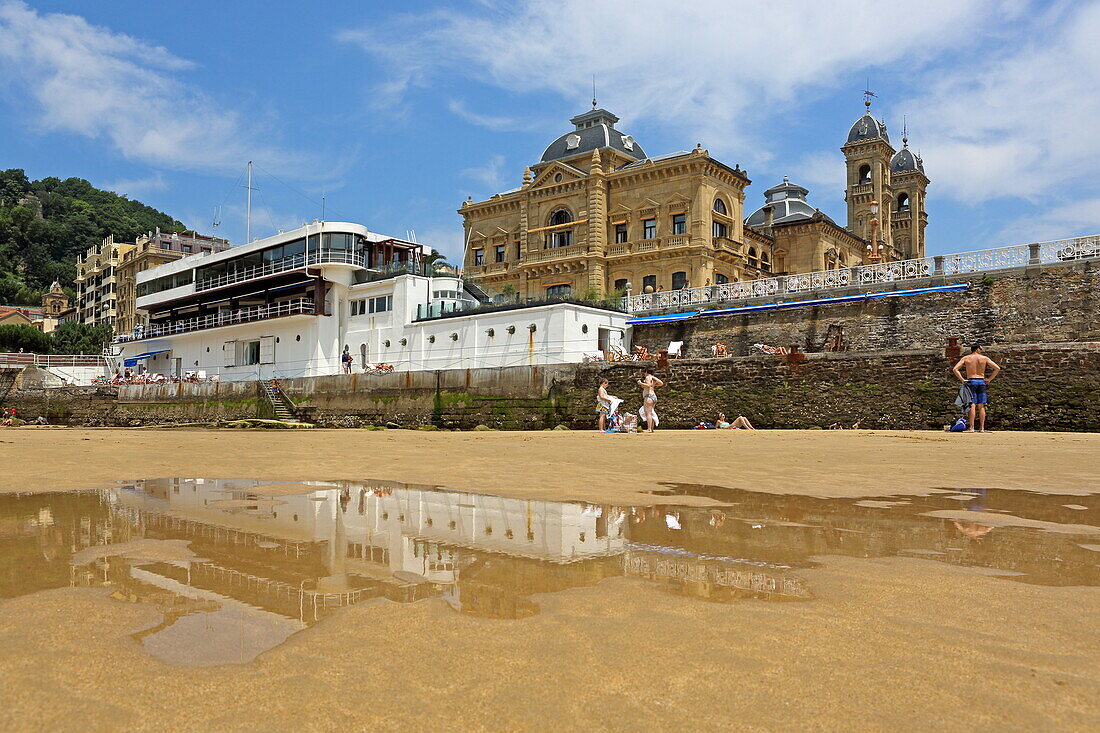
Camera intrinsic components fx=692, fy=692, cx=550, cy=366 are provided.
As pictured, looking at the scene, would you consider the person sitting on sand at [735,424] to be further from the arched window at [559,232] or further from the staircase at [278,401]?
the arched window at [559,232]

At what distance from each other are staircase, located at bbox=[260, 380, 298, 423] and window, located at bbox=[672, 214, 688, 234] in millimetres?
23236

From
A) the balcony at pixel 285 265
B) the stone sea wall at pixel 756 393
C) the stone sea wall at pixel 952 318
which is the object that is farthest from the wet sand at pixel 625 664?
the balcony at pixel 285 265

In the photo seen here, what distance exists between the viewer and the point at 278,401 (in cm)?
2867

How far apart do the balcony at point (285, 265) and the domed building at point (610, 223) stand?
7.44m

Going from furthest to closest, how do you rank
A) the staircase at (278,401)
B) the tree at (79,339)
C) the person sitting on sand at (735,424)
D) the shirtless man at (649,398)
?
the tree at (79,339) → the staircase at (278,401) → the shirtless man at (649,398) → the person sitting on sand at (735,424)

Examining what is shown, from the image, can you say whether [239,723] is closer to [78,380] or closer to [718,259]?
[718,259]

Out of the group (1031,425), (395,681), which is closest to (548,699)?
(395,681)

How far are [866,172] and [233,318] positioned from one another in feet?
170

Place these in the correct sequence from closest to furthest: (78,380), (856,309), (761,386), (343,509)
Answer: (343,509)
(761,386)
(856,309)
(78,380)

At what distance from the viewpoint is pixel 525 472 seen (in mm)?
7973

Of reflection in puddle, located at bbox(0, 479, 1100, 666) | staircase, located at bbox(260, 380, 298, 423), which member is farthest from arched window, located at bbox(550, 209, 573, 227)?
reflection in puddle, located at bbox(0, 479, 1100, 666)

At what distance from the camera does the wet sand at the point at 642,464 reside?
676 centimetres

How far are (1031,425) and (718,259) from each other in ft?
89.4

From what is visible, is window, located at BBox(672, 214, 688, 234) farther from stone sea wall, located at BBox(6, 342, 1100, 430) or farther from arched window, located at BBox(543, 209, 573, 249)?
stone sea wall, located at BBox(6, 342, 1100, 430)
